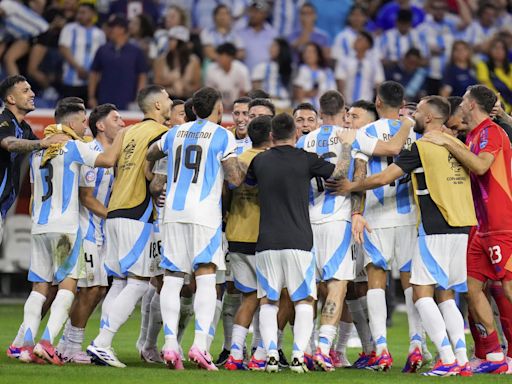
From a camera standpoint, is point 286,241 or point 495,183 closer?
point 286,241

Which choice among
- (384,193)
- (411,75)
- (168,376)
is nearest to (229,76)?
(411,75)

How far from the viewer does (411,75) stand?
68.5 ft

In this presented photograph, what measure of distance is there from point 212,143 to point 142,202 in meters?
1.08

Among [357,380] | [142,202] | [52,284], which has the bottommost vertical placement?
[357,380]

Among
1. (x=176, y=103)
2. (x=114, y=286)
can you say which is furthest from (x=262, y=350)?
(x=176, y=103)

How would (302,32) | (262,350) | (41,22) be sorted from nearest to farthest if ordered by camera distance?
(262,350), (41,22), (302,32)

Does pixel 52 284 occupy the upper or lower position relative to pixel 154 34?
lower

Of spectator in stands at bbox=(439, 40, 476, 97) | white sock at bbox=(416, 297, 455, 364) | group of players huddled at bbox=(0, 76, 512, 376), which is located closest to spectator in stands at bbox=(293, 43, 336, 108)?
spectator in stands at bbox=(439, 40, 476, 97)

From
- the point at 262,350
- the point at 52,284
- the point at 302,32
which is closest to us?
the point at 262,350

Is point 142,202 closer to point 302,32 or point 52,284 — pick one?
point 52,284

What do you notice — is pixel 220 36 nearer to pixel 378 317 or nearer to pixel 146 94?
pixel 146 94

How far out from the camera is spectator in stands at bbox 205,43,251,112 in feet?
65.5

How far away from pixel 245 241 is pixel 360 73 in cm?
999

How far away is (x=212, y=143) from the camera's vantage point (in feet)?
35.3
